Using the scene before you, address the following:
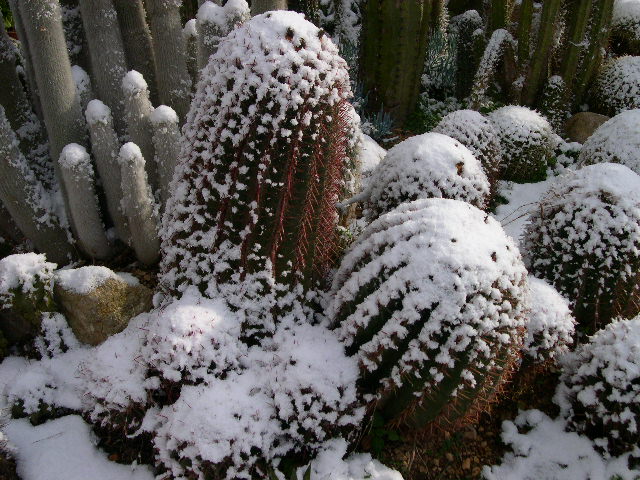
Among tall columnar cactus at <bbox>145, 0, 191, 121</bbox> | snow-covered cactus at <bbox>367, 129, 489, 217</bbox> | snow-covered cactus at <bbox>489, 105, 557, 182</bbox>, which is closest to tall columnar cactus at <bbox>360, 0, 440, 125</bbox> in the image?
snow-covered cactus at <bbox>489, 105, 557, 182</bbox>

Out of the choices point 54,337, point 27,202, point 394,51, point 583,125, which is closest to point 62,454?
point 54,337

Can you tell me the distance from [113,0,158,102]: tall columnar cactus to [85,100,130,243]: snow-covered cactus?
0.47m

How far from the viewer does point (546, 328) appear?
6.11 ft

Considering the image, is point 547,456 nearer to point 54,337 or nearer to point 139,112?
point 54,337

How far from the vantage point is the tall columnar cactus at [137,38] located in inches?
93.3

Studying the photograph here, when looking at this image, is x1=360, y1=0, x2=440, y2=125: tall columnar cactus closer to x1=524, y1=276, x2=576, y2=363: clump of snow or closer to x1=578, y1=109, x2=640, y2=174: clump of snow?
x1=578, y1=109, x2=640, y2=174: clump of snow

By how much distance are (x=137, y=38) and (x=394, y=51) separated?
2082 millimetres

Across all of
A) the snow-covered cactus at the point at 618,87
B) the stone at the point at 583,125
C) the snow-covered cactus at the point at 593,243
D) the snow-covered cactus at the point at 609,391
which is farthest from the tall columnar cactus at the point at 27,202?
the snow-covered cactus at the point at 618,87

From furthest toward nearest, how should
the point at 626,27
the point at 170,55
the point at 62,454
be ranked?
the point at 626,27 → the point at 170,55 → the point at 62,454

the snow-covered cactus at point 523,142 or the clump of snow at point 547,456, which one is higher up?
the snow-covered cactus at point 523,142

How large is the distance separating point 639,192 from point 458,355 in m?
1.33

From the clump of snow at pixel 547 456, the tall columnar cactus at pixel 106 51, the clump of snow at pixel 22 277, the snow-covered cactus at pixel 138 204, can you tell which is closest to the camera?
the clump of snow at pixel 547 456

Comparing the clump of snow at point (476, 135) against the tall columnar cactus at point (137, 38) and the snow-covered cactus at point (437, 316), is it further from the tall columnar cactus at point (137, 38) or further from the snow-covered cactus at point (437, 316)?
the tall columnar cactus at point (137, 38)

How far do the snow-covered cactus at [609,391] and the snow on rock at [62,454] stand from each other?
5.41ft
